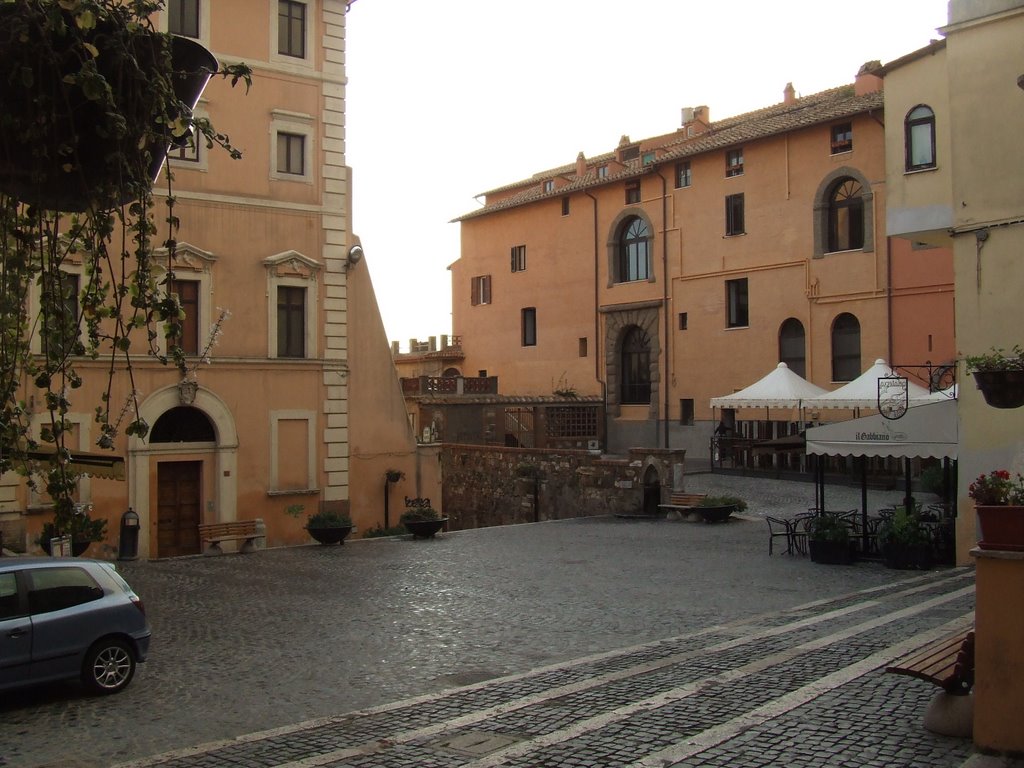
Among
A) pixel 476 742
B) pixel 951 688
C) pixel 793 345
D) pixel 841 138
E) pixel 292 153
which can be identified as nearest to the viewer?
pixel 951 688

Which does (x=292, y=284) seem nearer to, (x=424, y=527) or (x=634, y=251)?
(x=424, y=527)

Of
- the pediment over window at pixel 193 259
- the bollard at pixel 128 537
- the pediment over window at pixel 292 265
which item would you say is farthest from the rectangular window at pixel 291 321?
the bollard at pixel 128 537

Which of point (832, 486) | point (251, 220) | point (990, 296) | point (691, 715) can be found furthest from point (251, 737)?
point (832, 486)

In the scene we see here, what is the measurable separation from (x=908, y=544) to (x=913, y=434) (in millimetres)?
1799

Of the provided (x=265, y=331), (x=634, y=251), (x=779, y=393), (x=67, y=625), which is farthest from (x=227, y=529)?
(x=634, y=251)

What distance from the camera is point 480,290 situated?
5153 cm

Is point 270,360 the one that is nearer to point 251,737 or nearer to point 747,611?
point 747,611

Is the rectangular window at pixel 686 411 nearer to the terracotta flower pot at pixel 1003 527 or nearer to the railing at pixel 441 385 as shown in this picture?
the railing at pixel 441 385

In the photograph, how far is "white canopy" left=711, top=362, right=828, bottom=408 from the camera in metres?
30.0

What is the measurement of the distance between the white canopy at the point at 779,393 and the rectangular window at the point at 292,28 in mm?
16200

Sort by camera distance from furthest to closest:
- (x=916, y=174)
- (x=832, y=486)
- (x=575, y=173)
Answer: (x=575, y=173), (x=832, y=486), (x=916, y=174)

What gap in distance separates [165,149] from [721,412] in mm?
35045

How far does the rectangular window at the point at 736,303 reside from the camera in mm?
38306

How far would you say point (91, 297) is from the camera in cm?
416
